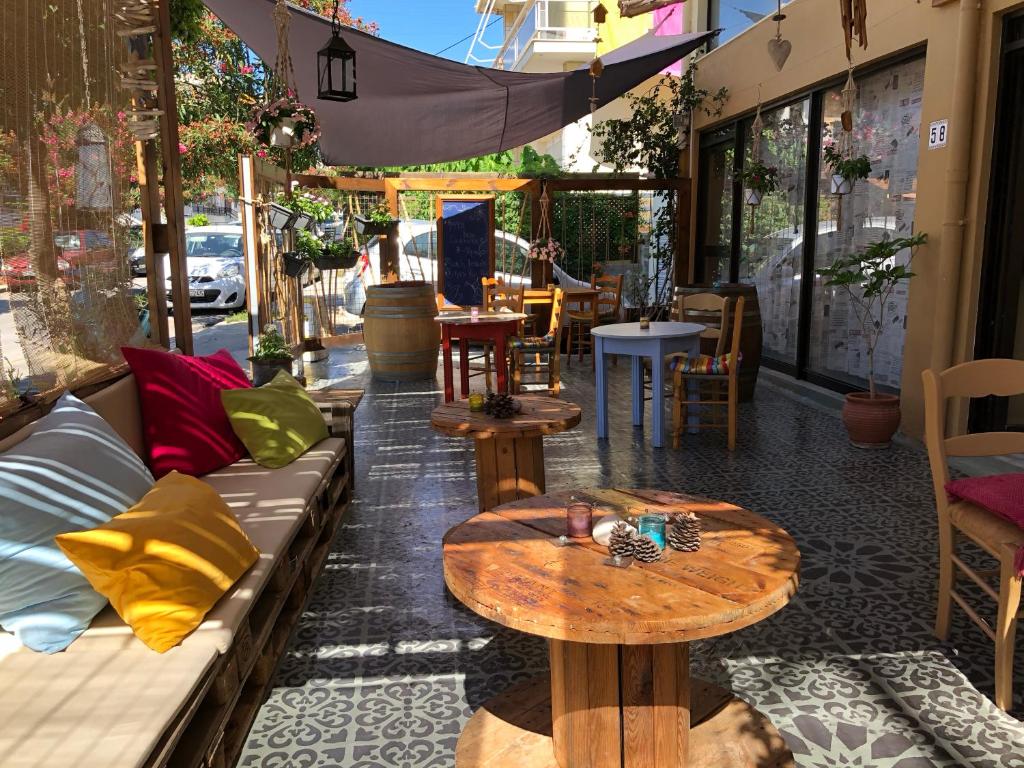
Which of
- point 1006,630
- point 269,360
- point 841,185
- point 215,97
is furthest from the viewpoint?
point 215,97

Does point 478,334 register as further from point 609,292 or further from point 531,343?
point 609,292

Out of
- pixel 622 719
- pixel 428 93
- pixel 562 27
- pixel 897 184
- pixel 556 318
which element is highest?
pixel 562 27

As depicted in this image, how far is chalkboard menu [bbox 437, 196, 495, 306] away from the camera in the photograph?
30.7ft

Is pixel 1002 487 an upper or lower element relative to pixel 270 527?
upper

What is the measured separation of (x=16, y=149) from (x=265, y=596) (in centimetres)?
162

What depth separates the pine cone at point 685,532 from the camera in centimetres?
202

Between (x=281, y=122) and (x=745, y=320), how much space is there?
356 cm

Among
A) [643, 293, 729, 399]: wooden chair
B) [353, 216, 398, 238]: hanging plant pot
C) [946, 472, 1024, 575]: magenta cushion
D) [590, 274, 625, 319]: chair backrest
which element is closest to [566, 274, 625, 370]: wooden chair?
[590, 274, 625, 319]: chair backrest

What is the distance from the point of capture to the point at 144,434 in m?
3.11

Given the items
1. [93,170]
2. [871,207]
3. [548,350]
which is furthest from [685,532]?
[871,207]

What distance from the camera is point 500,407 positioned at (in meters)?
3.54

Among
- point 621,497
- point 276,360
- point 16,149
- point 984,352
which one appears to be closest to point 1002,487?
point 621,497

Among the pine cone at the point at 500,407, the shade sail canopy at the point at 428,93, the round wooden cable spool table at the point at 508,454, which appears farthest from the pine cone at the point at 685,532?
→ the shade sail canopy at the point at 428,93

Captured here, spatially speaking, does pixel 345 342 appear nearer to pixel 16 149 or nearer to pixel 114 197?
pixel 114 197
